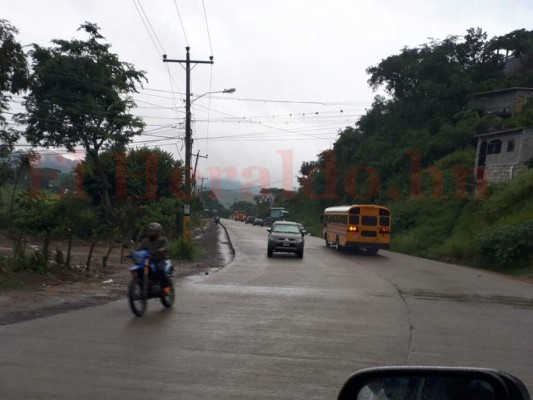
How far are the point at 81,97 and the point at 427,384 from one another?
3086cm

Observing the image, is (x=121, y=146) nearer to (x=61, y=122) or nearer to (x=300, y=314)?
(x=61, y=122)

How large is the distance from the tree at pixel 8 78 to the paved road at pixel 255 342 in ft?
17.5

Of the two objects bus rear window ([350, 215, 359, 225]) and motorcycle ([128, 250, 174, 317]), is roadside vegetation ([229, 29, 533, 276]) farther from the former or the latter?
motorcycle ([128, 250, 174, 317])

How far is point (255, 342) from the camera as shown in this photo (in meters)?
9.09

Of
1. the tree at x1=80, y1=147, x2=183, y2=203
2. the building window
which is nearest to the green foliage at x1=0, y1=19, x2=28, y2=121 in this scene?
the tree at x1=80, y1=147, x2=183, y2=203

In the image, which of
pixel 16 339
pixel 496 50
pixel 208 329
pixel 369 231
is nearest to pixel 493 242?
pixel 369 231

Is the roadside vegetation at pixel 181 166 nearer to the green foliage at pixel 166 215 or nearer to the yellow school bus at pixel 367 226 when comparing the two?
the green foliage at pixel 166 215

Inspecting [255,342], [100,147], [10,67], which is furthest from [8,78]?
[100,147]

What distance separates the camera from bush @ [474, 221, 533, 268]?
2633cm

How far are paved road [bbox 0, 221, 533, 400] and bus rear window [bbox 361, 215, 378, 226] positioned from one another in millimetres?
14946

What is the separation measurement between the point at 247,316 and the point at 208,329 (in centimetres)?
157

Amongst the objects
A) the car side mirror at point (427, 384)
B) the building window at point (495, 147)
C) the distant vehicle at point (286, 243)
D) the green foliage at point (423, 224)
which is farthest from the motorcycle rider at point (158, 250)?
the building window at point (495, 147)

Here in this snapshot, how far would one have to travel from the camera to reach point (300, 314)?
11.9 m

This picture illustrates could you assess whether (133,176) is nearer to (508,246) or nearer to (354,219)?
(354,219)
